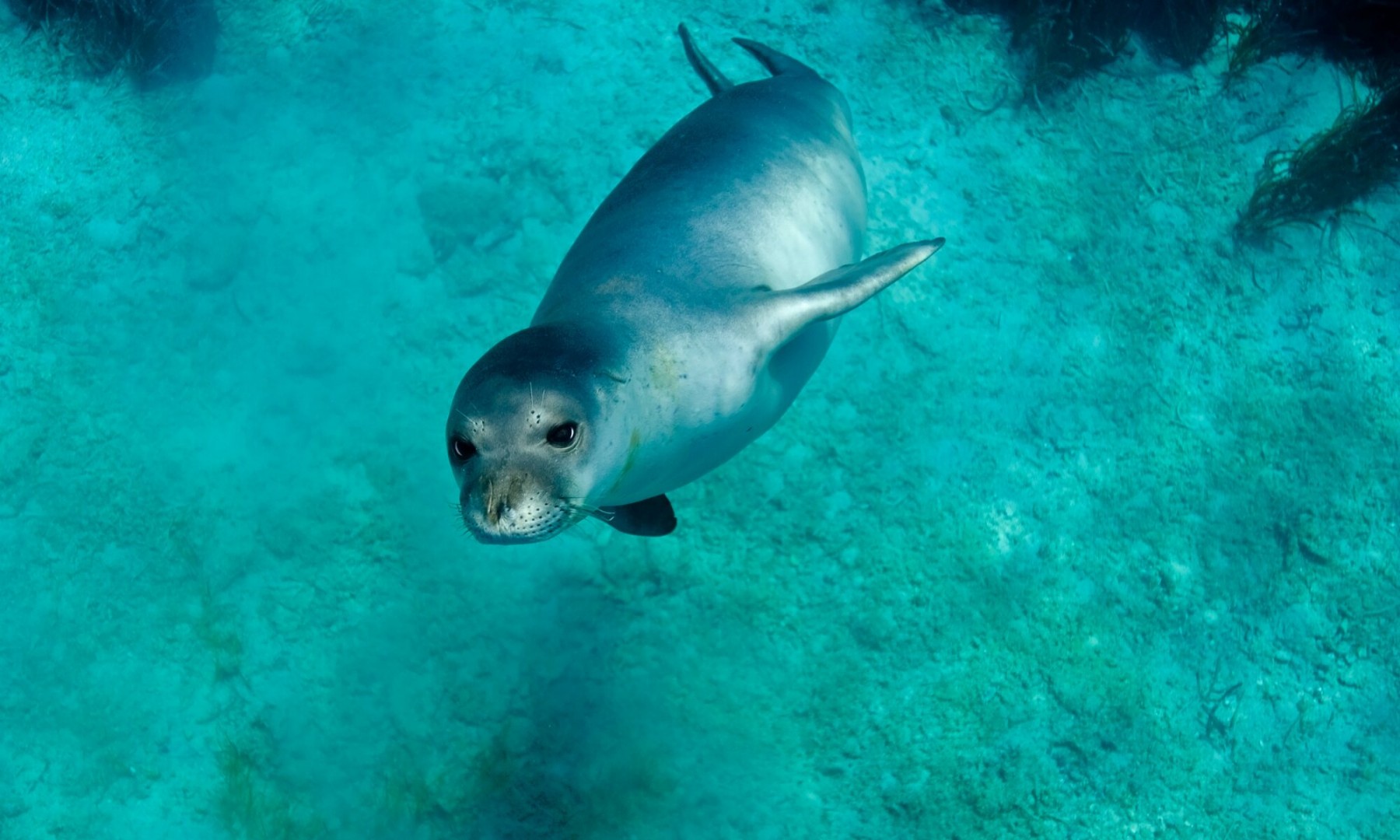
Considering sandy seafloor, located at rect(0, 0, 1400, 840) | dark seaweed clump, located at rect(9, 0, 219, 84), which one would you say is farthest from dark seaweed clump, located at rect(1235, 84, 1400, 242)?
dark seaweed clump, located at rect(9, 0, 219, 84)

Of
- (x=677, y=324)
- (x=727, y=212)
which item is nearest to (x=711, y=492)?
(x=727, y=212)

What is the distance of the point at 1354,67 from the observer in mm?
5219

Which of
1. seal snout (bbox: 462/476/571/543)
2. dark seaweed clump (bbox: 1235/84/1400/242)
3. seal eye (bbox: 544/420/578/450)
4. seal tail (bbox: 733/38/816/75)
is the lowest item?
seal snout (bbox: 462/476/571/543)

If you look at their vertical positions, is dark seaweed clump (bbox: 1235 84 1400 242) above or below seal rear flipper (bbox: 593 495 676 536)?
above

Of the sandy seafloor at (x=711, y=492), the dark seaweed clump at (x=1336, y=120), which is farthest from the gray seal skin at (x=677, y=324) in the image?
the dark seaweed clump at (x=1336, y=120)

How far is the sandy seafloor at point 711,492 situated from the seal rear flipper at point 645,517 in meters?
1.11

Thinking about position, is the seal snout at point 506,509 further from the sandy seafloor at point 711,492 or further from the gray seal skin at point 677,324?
the sandy seafloor at point 711,492

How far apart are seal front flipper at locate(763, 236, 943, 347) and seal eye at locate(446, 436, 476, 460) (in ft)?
3.75

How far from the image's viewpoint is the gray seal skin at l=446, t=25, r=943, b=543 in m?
1.66

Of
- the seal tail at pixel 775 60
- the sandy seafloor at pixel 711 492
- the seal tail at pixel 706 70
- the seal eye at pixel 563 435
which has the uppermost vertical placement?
the seal tail at pixel 775 60

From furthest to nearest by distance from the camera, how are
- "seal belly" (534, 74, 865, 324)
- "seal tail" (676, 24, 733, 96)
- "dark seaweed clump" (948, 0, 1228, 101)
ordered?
"dark seaweed clump" (948, 0, 1228, 101), "seal tail" (676, 24, 733, 96), "seal belly" (534, 74, 865, 324)

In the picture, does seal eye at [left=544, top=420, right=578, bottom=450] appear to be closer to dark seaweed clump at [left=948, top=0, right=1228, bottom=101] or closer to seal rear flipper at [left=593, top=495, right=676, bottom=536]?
seal rear flipper at [left=593, top=495, right=676, bottom=536]

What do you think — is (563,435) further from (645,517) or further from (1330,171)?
(1330,171)

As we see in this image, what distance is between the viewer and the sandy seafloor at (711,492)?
3.45m
